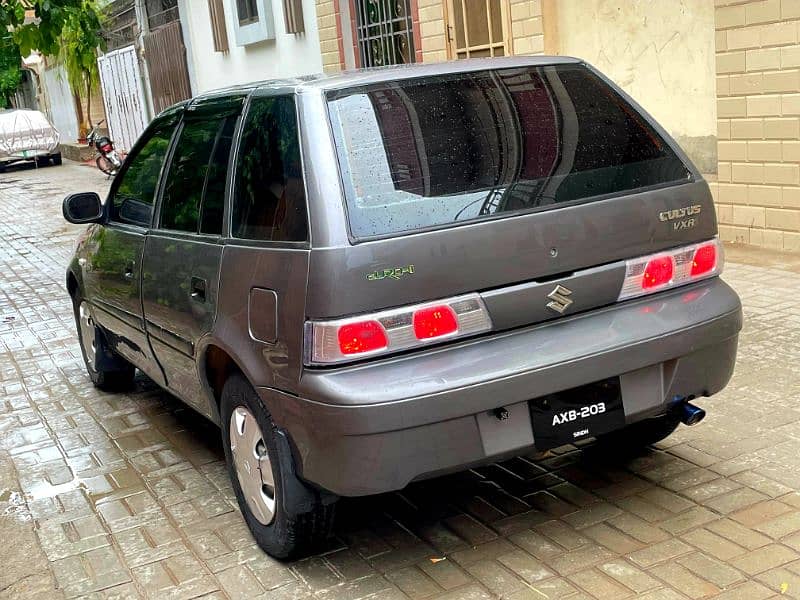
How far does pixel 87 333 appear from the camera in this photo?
20.4 feet

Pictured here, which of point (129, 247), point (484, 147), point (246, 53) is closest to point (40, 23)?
point (129, 247)

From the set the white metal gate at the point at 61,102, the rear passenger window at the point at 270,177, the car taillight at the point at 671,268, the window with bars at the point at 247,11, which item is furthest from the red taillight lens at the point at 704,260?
the white metal gate at the point at 61,102

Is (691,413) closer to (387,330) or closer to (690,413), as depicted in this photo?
(690,413)

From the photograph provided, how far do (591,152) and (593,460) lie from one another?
1.41 m

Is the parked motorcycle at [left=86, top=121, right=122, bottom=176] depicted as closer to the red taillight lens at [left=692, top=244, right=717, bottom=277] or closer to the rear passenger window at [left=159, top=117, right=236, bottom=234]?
the rear passenger window at [left=159, top=117, right=236, bottom=234]

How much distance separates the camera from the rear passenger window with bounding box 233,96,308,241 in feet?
11.0

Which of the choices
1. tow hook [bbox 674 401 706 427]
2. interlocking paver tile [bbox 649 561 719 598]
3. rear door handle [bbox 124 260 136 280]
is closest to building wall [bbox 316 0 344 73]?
rear door handle [bbox 124 260 136 280]

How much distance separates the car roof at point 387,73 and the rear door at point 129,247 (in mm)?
944

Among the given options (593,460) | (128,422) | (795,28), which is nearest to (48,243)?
(128,422)

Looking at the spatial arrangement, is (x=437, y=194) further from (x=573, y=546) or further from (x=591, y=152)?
(x=573, y=546)

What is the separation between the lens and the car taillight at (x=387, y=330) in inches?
124

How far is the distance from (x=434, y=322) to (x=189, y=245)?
1.36m

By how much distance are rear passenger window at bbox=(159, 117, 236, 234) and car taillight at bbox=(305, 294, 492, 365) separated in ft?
3.11

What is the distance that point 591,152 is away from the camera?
12.0 ft
